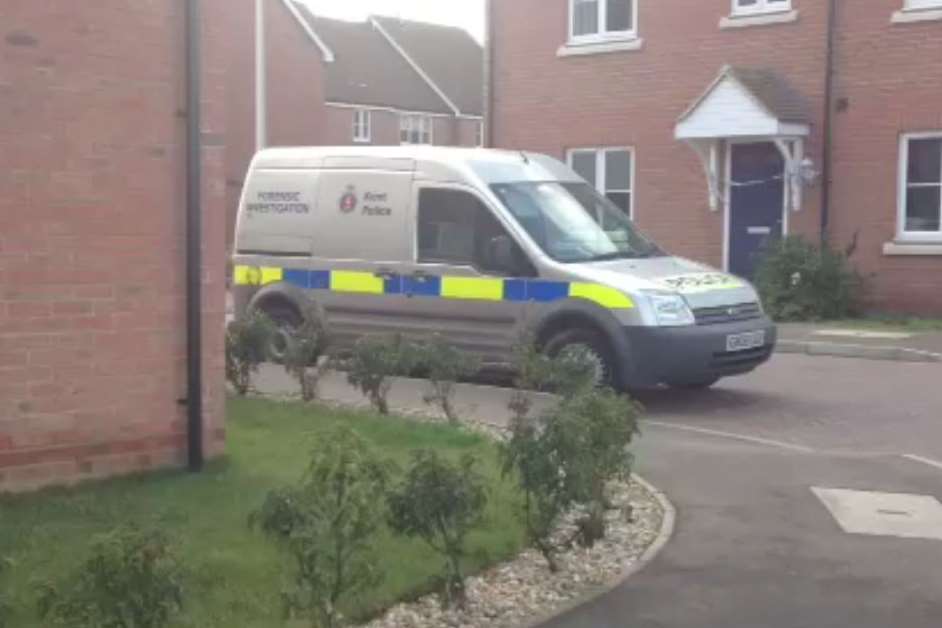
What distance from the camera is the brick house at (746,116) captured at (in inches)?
738

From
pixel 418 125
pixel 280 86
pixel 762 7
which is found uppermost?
pixel 280 86

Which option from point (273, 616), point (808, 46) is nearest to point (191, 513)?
point (273, 616)

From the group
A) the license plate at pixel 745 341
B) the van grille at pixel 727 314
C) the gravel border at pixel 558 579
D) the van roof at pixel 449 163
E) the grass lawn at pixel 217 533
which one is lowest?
the gravel border at pixel 558 579

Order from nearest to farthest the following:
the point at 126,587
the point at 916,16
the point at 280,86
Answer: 1. the point at 126,587
2. the point at 916,16
3. the point at 280,86

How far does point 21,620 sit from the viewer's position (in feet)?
17.1

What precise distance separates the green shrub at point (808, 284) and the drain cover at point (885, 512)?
10758 mm

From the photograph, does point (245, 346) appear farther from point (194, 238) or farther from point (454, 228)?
point (194, 238)

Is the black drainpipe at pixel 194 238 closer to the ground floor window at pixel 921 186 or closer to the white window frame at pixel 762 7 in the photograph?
the ground floor window at pixel 921 186

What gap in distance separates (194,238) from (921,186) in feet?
44.1

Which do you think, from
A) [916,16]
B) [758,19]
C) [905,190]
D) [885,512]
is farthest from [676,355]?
[758,19]

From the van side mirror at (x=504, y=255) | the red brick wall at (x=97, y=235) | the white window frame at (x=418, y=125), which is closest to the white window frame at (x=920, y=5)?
the van side mirror at (x=504, y=255)

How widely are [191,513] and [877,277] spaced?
1410 cm

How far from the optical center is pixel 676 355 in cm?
1125

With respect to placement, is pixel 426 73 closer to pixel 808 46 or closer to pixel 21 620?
pixel 808 46
